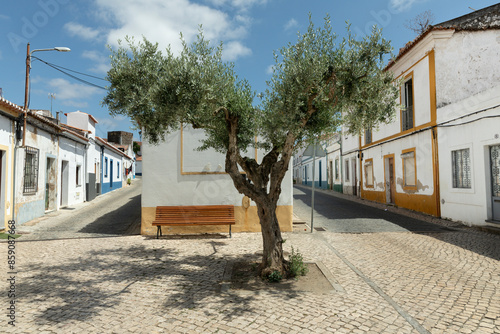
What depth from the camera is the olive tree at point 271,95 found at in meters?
4.62

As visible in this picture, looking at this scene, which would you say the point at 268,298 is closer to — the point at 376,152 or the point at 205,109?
the point at 205,109

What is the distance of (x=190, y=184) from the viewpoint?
8.95m

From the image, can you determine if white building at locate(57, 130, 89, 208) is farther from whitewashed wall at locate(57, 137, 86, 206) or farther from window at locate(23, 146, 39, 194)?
window at locate(23, 146, 39, 194)

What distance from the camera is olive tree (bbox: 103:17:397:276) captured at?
462 cm

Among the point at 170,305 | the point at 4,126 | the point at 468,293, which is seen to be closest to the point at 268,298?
the point at 170,305

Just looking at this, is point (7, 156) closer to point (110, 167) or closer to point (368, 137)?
point (110, 167)

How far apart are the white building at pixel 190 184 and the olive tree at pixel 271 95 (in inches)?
139

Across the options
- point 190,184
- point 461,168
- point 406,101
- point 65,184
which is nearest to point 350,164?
point 406,101

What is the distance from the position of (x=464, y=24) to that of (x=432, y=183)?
7966mm

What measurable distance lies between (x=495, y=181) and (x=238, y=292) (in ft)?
28.6

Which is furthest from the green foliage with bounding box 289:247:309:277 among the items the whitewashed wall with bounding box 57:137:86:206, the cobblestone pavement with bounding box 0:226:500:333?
the whitewashed wall with bounding box 57:137:86:206

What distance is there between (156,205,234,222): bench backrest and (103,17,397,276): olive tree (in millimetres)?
3430

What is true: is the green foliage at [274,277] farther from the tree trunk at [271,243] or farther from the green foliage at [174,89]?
the green foliage at [174,89]

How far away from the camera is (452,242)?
756 centimetres
